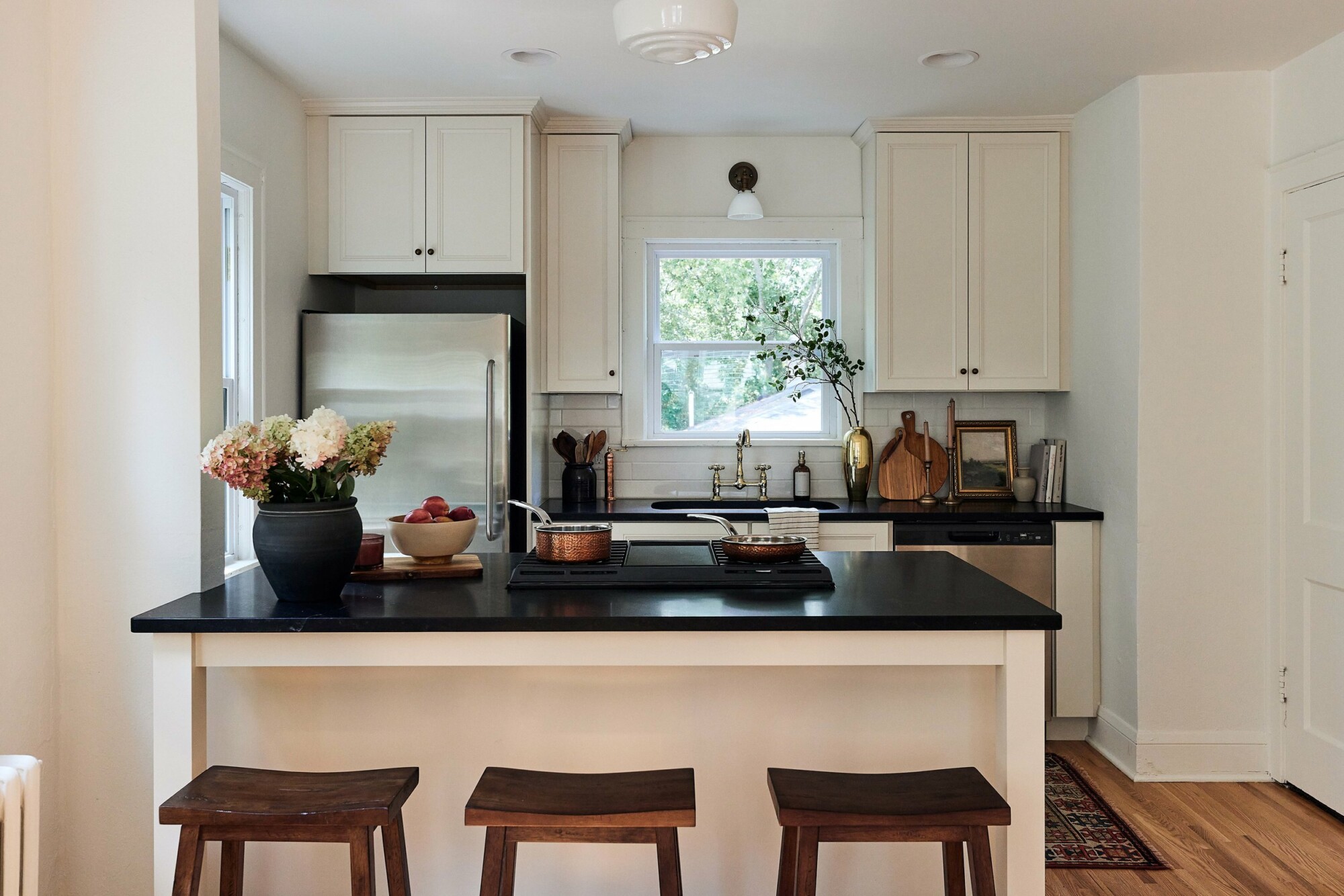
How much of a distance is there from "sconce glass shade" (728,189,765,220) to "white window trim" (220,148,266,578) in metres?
1.94

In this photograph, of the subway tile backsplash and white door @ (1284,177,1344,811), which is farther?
the subway tile backsplash

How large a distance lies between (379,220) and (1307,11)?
10.9 ft

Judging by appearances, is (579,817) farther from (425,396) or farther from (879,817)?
(425,396)

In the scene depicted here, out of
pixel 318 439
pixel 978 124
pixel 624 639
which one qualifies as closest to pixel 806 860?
pixel 624 639

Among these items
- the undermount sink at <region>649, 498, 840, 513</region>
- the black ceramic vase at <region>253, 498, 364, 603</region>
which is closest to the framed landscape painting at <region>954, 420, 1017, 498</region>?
the undermount sink at <region>649, 498, 840, 513</region>

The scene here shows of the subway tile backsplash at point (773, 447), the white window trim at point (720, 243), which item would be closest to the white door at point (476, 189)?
the white window trim at point (720, 243)

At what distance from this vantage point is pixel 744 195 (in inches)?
167

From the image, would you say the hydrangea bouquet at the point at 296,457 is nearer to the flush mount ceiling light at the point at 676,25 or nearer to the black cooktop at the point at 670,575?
the black cooktop at the point at 670,575

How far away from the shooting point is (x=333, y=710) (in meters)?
2.12

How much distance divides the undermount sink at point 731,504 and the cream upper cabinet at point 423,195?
46.9 inches

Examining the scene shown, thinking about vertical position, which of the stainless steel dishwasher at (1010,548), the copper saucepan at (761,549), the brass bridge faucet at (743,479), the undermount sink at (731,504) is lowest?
the stainless steel dishwasher at (1010,548)

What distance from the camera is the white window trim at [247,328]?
10.9ft

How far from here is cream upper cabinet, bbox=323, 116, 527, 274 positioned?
386 cm

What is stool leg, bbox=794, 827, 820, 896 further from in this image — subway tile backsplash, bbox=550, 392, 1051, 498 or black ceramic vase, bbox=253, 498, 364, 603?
subway tile backsplash, bbox=550, 392, 1051, 498
